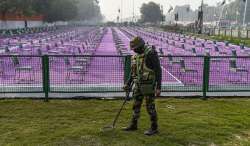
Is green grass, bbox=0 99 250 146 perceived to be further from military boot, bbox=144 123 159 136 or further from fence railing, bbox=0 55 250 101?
fence railing, bbox=0 55 250 101

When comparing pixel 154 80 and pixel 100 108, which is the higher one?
pixel 154 80

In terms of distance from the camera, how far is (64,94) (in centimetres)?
1195

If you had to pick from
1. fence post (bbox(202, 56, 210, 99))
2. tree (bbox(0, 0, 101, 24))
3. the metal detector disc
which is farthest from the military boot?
tree (bbox(0, 0, 101, 24))

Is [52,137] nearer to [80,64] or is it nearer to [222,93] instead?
[222,93]

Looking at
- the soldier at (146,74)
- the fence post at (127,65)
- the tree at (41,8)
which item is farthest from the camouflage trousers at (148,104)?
the tree at (41,8)

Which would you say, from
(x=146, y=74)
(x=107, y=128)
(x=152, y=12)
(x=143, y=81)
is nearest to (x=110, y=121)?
(x=107, y=128)

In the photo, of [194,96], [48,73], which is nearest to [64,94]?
[48,73]

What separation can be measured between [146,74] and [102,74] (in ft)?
16.8

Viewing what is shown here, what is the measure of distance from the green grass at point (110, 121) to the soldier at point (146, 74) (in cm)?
59

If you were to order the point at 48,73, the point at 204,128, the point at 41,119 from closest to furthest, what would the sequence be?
1. the point at 204,128
2. the point at 41,119
3. the point at 48,73

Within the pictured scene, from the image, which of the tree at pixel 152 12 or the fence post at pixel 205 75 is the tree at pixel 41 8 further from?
the tree at pixel 152 12

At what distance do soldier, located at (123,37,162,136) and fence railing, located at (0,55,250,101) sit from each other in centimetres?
367

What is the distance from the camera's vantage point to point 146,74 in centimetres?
776

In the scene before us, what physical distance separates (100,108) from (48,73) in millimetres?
1985
